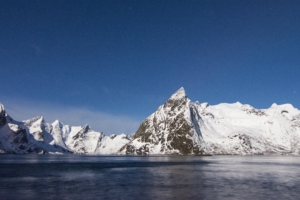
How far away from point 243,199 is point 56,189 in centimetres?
Answer: 2976

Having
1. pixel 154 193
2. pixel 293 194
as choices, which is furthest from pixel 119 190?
pixel 293 194

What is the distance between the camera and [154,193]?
138 ft

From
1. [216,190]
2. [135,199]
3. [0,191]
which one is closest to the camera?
[135,199]

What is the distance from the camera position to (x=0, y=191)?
42.9m

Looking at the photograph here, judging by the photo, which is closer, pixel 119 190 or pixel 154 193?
pixel 154 193

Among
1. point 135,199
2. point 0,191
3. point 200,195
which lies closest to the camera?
point 135,199

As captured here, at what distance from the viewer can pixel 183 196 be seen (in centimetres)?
3909

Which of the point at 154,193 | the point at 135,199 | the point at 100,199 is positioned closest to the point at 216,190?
the point at 154,193

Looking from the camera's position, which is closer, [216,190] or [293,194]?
[293,194]

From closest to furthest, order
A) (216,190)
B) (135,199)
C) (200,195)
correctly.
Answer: (135,199) → (200,195) → (216,190)

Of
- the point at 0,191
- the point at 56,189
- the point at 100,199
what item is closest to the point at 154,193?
the point at 100,199

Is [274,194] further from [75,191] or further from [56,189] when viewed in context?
[56,189]

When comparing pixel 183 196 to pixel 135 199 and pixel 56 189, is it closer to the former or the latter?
pixel 135 199

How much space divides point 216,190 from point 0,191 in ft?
114
